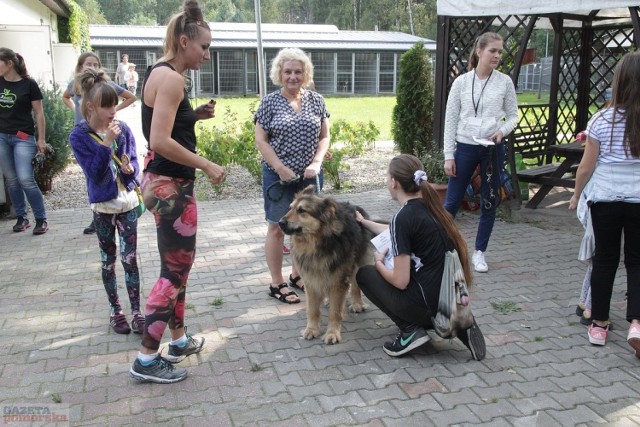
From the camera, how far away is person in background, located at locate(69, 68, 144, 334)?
370 centimetres

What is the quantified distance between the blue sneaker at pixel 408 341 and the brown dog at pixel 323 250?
17.1 inches

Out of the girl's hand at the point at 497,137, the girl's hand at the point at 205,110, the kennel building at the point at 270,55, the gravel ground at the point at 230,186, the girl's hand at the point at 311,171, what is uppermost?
the kennel building at the point at 270,55

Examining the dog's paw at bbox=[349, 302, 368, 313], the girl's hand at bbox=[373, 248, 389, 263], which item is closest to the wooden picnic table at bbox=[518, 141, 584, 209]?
the dog's paw at bbox=[349, 302, 368, 313]

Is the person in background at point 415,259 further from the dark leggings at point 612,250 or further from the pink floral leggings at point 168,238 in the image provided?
the pink floral leggings at point 168,238

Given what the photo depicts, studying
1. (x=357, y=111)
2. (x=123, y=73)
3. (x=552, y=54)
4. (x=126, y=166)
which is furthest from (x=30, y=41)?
(x=123, y=73)

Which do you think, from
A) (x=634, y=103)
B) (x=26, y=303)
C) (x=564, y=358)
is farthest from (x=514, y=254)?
(x=26, y=303)

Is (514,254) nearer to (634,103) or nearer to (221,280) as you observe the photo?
(634,103)

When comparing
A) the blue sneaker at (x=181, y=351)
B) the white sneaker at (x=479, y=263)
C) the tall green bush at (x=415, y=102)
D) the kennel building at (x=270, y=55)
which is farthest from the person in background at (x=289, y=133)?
the kennel building at (x=270, y=55)

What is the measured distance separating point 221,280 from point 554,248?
362 centimetres

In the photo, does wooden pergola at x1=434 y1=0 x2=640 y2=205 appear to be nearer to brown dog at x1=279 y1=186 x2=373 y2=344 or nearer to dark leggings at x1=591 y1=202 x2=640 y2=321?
dark leggings at x1=591 y1=202 x2=640 y2=321

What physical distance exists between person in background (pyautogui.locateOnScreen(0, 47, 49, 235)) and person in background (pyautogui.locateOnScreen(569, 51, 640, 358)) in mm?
5757

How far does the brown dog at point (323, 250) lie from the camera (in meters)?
3.85

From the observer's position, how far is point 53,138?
28.3 feet

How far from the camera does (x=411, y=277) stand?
3.70 meters
